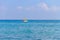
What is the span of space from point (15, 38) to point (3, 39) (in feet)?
0.77

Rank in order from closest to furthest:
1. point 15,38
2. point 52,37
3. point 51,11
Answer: point 51,11 < point 52,37 < point 15,38

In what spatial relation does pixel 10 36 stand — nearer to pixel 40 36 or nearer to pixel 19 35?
pixel 19 35

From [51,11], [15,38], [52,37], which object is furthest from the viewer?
[15,38]

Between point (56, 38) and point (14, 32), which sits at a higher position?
point (14, 32)

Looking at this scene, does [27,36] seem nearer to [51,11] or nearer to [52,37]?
[52,37]

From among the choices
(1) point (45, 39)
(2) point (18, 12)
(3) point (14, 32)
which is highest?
(2) point (18, 12)

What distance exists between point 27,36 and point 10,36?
0.34 meters

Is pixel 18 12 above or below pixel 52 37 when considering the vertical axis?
above

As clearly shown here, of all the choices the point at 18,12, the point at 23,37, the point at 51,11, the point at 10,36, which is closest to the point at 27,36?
the point at 23,37

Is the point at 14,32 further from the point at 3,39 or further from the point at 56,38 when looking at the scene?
the point at 56,38

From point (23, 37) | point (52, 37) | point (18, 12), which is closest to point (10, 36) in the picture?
point (23, 37)

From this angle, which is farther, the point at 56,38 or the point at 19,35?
the point at 19,35

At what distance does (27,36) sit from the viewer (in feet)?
9.69

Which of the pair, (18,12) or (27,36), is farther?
(27,36)
